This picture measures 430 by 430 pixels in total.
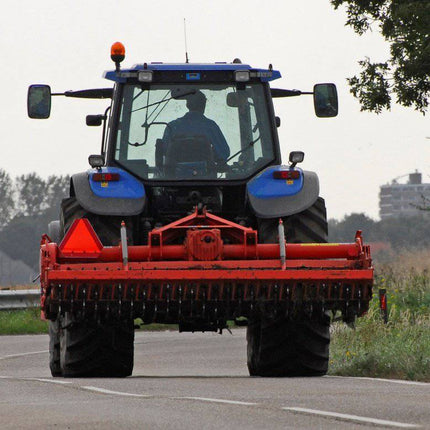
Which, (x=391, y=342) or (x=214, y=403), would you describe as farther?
(x=391, y=342)

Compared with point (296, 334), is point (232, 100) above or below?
above

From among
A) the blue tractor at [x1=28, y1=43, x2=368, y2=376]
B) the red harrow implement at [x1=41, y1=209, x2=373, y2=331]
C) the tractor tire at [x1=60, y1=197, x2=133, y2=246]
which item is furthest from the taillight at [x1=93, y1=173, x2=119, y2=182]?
the red harrow implement at [x1=41, y1=209, x2=373, y2=331]

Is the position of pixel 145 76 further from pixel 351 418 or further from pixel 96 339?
pixel 351 418

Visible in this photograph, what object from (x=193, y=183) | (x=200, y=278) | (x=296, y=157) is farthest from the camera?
(x=193, y=183)

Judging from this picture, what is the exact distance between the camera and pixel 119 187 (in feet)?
40.1

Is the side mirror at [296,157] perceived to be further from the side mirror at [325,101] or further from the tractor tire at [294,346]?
the tractor tire at [294,346]

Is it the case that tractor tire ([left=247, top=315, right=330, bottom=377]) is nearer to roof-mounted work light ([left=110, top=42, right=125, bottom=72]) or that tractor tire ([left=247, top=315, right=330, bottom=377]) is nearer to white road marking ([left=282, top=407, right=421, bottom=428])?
roof-mounted work light ([left=110, top=42, right=125, bottom=72])

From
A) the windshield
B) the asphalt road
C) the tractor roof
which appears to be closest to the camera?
the asphalt road

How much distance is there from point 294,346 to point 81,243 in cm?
213

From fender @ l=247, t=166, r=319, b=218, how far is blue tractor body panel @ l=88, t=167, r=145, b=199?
1.00m

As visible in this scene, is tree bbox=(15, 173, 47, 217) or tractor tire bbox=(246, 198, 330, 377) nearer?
tractor tire bbox=(246, 198, 330, 377)

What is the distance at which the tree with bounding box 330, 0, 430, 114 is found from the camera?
22391 millimetres

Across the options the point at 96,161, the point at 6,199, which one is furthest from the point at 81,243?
the point at 6,199

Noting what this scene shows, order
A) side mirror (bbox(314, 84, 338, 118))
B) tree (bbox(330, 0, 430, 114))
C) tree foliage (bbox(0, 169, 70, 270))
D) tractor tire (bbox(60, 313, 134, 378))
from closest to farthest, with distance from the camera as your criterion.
→ tractor tire (bbox(60, 313, 134, 378)), side mirror (bbox(314, 84, 338, 118)), tree (bbox(330, 0, 430, 114)), tree foliage (bbox(0, 169, 70, 270))
